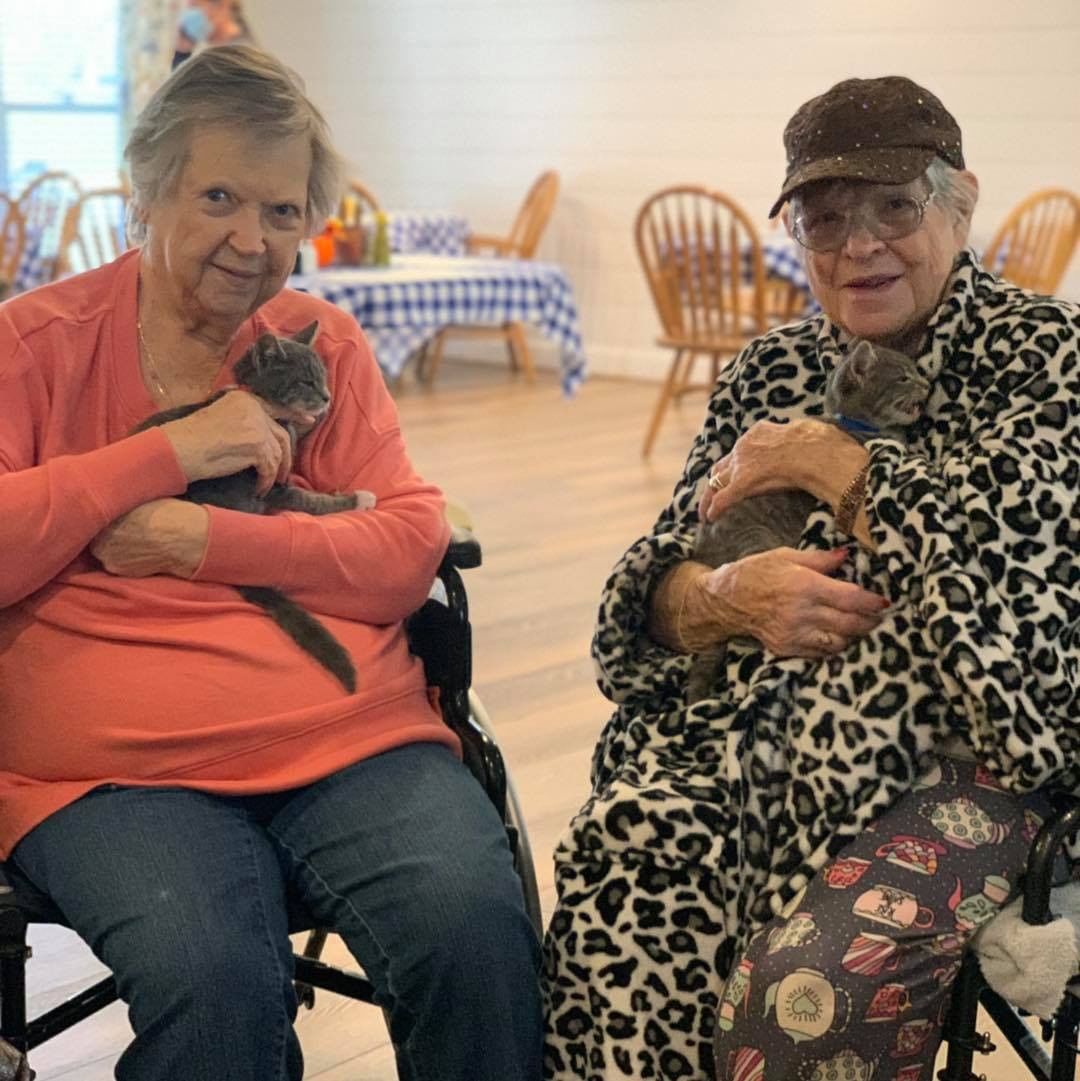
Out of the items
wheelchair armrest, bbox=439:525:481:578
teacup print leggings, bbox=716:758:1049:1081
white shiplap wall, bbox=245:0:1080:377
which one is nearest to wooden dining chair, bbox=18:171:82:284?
white shiplap wall, bbox=245:0:1080:377

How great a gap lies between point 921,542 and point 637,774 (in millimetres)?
362

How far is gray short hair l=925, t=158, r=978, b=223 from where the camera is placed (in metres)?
1.55

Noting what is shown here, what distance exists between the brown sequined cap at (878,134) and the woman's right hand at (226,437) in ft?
1.96

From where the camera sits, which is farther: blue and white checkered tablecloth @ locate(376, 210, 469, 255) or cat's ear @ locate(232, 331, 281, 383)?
blue and white checkered tablecloth @ locate(376, 210, 469, 255)

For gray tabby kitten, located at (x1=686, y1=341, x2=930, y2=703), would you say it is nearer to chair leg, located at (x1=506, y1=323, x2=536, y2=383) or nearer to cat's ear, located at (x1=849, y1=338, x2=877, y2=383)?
cat's ear, located at (x1=849, y1=338, x2=877, y2=383)

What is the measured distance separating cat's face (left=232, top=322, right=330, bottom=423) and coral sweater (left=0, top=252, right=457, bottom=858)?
70mm

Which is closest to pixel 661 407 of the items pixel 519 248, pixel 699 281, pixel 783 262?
pixel 699 281

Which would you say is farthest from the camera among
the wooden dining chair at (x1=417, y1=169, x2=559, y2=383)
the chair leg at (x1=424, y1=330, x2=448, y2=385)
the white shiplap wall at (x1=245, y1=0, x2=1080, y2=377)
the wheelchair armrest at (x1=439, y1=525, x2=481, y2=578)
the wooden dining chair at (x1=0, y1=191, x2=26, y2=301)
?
the wooden dining chair at (x1=417, y1=169, x2=559, y2=383)

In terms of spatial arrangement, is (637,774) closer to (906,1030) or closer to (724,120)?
(906,1030)

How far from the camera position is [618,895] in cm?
144

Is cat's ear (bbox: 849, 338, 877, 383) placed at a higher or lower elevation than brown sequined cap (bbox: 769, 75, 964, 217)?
lower

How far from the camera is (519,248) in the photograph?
8102mm

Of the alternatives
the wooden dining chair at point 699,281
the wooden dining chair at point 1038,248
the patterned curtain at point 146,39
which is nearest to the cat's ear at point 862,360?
the wooden dining chair at point 699,281

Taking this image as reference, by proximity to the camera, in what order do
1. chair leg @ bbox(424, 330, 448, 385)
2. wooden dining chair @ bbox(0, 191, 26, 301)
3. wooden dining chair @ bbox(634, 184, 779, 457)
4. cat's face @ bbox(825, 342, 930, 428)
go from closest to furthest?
cat's face @ bbox(825, 342, 930, 428) → wooden dining chair @ bbox(634, 184, 779, 457) → wooden dining chair @ bbox(0, 191, 26, 301) → chair leg @ bbox(424, 330, 448, 385)
